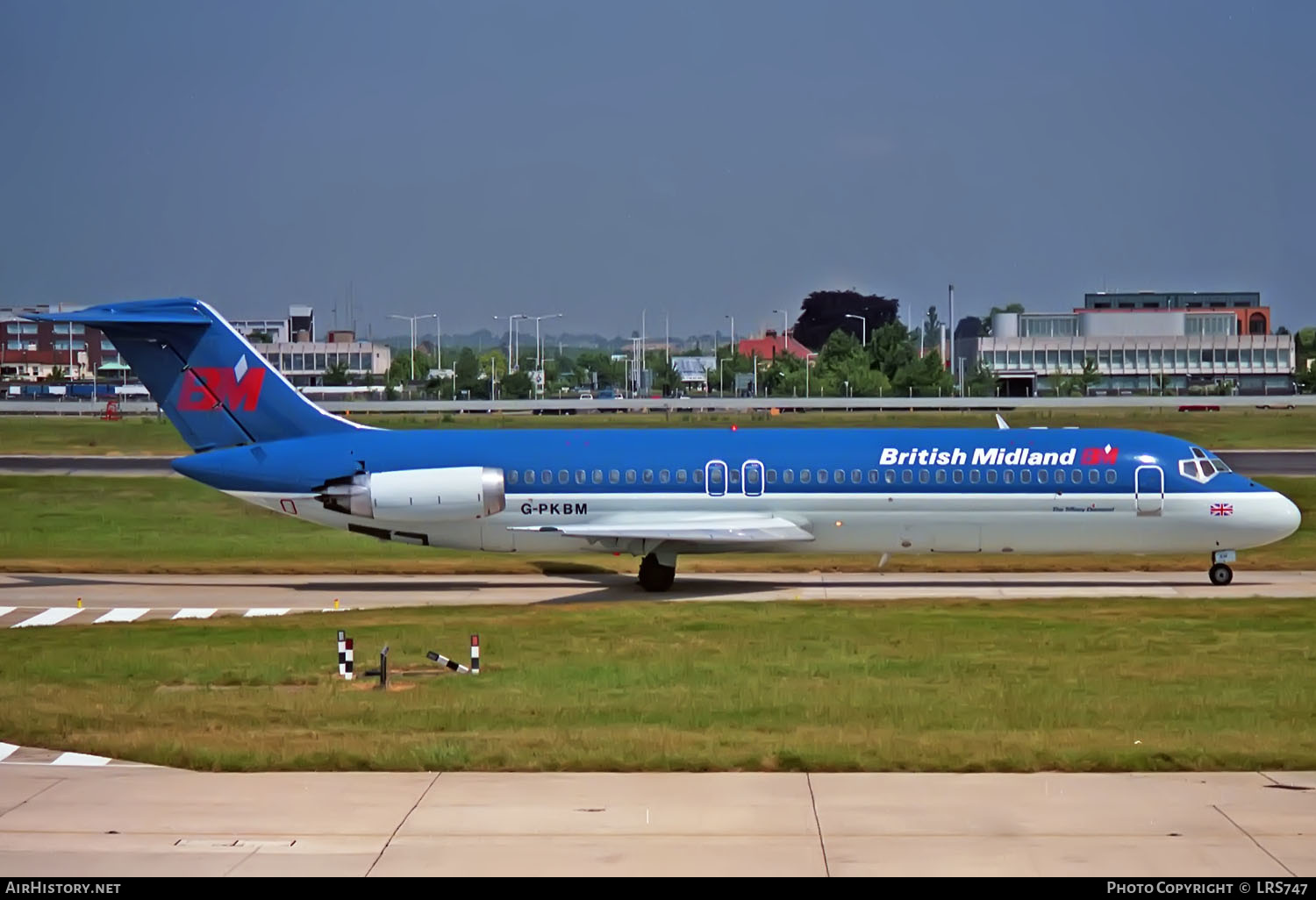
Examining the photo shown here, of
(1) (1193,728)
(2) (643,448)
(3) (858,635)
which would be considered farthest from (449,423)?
(1) (1193,728)

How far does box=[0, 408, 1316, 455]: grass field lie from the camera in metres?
82.3

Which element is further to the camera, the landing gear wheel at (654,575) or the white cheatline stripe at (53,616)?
the landing gear wheel at (654,575)

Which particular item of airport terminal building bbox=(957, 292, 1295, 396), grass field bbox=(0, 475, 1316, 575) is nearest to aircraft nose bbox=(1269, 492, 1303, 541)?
grass field bbox=(0, 475, 1316, 575)

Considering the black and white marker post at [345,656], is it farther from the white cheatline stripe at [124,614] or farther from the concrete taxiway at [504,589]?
the white cheatline stripe at [124,614]

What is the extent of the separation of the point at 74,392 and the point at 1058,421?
126591mm

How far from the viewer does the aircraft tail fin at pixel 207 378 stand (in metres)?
35.2

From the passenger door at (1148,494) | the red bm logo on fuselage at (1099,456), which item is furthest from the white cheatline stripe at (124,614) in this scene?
the passenger door at (1148,494)

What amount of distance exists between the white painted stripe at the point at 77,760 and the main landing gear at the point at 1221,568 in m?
24.9

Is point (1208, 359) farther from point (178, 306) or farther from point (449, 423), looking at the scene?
point (178, 306)

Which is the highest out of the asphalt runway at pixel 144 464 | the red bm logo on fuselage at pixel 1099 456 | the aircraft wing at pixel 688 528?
the red bm logo on fuselage at pixel 1099 456

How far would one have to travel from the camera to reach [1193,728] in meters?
18.8

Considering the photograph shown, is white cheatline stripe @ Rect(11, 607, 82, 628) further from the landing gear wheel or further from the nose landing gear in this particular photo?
the nose landing gear

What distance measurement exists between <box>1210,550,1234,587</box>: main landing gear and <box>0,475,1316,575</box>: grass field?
3516 millimetres

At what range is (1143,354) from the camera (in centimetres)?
17950
